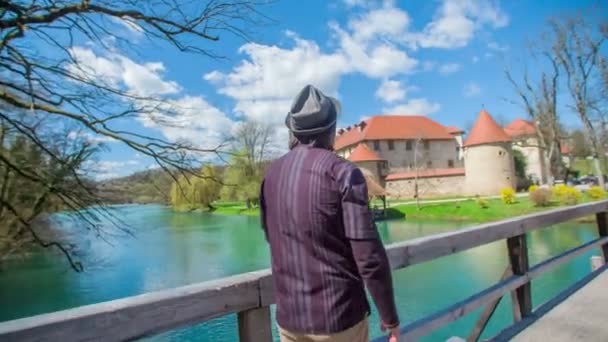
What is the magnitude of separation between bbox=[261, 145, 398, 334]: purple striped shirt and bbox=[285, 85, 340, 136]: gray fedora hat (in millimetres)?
64

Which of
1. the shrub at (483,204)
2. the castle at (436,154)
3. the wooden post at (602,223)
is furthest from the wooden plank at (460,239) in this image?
the castle at (436,154)

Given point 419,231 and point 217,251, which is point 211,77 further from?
point 419,231

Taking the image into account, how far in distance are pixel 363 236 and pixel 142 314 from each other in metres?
0.58

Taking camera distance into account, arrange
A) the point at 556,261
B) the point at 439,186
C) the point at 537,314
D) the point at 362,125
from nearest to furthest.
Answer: the point at 537,314 → the point at 556,261 → the point at 439,186 → the point at 362,125

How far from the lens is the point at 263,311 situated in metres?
1.21

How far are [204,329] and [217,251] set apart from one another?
8405mm

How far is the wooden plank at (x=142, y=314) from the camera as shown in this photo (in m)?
0.80

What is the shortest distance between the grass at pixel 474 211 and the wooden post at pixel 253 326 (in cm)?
1921

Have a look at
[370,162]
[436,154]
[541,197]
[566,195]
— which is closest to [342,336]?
[541,197]

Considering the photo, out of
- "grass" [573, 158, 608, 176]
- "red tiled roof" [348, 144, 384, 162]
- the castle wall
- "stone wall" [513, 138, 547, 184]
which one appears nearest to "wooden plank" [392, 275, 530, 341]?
the castle wall

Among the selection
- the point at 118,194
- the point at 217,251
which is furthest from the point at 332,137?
the point at 217,251

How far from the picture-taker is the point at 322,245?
1.03 meters

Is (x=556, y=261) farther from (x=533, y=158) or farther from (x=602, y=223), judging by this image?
(x=533, y=158)

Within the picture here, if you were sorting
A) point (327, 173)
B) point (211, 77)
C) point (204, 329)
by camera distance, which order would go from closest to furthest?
point (327, 173), point (211, 77), point (204, 329)
